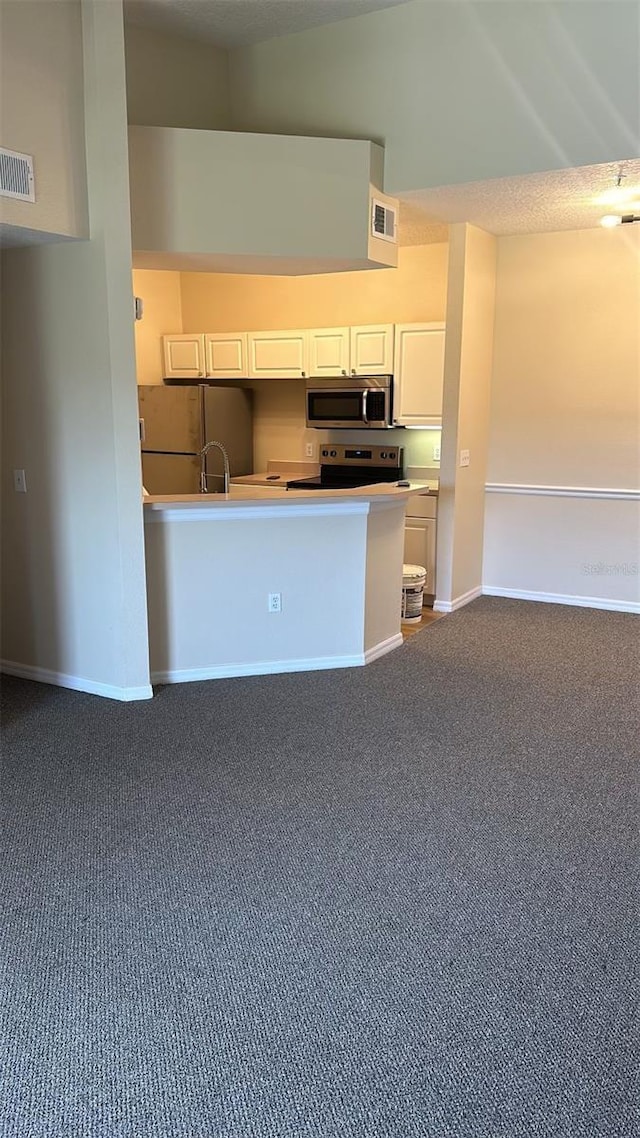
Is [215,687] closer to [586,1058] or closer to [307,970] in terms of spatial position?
[307,970]

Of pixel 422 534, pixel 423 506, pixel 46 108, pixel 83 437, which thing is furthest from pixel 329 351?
pixel 46 108

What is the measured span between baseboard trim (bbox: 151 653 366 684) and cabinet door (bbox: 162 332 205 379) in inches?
130

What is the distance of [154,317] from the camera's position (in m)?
6.73

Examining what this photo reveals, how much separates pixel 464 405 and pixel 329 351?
4.09 feet

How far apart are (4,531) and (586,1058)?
11.8 feet

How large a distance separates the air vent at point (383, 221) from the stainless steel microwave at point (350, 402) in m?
1.36

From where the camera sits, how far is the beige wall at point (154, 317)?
660 cm

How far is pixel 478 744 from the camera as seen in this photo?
137 inches

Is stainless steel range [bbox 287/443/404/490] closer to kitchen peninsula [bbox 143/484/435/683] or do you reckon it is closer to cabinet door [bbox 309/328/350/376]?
cabinet door [bbox 309/328/350/376]

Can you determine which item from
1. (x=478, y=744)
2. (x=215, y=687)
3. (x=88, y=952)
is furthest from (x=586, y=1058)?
(x=215, y=687)

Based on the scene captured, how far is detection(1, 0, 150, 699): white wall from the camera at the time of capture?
3.49 metres

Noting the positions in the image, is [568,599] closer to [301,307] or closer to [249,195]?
[301,307]

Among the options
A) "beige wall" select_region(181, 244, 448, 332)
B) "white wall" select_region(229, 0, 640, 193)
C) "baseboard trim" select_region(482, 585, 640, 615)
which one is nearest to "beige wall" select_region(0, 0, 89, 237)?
"white wall" select_region(229, 0, 640, 193)

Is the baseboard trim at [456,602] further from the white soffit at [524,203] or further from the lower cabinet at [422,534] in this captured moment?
the white soffit at [524,203]
